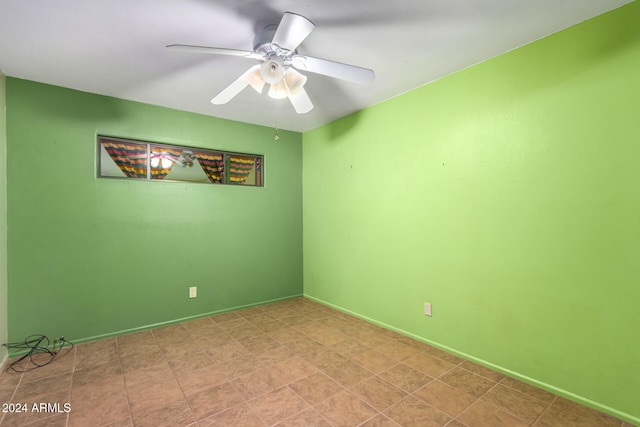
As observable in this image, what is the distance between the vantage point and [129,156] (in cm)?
297

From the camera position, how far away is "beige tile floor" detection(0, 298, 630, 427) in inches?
66.2

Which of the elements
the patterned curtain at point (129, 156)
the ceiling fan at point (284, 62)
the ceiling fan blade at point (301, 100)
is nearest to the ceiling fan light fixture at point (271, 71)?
the ceiling fan at point (284, 62)

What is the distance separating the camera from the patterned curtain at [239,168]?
3590 millimetres

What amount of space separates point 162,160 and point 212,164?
1.72 ft

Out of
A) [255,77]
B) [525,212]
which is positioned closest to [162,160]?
[255,77]

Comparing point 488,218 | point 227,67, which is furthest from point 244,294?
point 488,218

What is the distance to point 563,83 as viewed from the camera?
1.87m

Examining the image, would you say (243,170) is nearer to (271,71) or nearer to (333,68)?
(271,71)

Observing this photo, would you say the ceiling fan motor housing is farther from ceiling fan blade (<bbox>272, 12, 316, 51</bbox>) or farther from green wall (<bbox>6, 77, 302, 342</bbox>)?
green wall (<bbox>6, 77, 302, 342</bbox>)

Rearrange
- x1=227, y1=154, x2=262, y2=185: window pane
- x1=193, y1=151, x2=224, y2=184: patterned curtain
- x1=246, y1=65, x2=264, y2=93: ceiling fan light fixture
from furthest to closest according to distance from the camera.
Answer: x1=227, y1=154, x2=262, y2=185: window pane, x1=193, y1=151, x2=224, y2=184: patterned curtain, x1=246, y1=65, x2=264, y2=93: ceiling fan light fixture

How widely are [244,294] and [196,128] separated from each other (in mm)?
2035

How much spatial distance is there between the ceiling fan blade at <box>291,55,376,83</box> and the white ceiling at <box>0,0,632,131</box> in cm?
24

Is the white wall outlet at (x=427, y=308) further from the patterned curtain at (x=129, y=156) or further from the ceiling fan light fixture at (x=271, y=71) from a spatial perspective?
the patterned curtain at (x=129, y=156)

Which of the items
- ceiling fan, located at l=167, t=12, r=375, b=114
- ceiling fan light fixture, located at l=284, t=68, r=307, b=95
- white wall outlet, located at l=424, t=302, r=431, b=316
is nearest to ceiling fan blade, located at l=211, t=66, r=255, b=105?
ceiling fan, located at l=167, t=12, r=375, b=114
